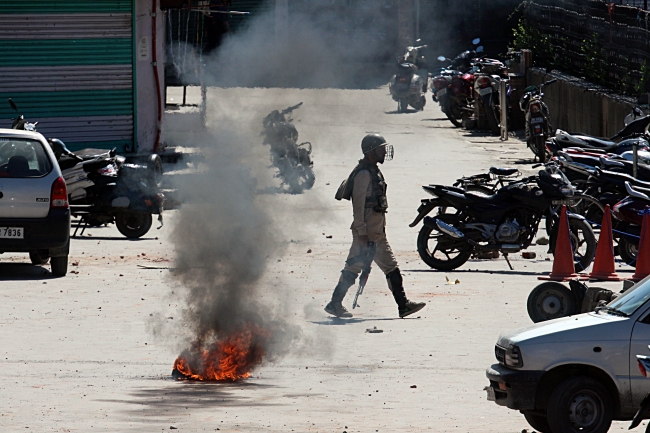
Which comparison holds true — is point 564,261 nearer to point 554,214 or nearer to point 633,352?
point 554,214

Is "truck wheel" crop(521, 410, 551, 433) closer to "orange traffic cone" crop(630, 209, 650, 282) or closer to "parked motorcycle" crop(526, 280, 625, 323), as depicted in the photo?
"parked motorcycle" crop(526, 280, 625, 323)

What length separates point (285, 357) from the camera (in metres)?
8.70

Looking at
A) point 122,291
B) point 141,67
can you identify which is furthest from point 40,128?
point 122,291

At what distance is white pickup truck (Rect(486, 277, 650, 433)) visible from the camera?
638cm

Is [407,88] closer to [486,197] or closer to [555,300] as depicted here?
[486,197]

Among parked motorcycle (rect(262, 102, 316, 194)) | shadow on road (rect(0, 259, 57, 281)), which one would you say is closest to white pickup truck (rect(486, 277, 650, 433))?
shadow on road (rect(0, 259, 57, 281))

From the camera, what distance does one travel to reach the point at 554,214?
1303 cm

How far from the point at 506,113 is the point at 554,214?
Answer: 14178 mm

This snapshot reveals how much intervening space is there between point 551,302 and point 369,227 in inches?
73.9

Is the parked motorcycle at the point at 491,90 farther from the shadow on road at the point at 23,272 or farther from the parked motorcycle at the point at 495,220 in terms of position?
the shadow on road at the point at 23,272

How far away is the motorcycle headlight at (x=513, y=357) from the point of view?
650cm

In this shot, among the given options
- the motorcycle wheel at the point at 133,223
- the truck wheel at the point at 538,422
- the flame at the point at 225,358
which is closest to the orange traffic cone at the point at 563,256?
the flame at the point at 225,358

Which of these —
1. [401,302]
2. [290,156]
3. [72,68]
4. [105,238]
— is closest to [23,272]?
[105,238]

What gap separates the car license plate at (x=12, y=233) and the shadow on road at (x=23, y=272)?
53 centimetres
